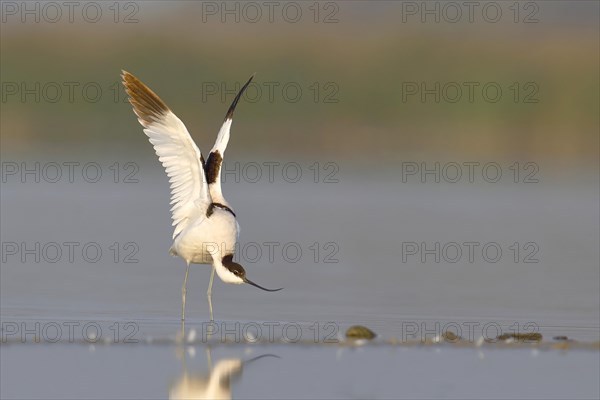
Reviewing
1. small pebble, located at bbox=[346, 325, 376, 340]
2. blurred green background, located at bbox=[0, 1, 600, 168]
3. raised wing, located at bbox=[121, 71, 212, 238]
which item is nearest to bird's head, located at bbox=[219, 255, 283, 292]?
raised wing, located at bbox=[121, 71, 212, 238]

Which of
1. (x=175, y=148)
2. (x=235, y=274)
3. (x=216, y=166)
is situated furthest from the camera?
(x=216, y=166)

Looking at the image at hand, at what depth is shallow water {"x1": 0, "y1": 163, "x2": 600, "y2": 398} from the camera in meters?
10.5

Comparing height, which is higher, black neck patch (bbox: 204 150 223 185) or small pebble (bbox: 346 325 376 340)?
black neck patch (bbox: 204 150 223 185)

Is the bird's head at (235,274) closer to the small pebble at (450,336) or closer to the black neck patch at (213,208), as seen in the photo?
the black neck patch at (213,208)

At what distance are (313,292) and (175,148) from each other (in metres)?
2.37

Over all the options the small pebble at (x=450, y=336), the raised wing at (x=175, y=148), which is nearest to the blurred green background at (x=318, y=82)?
the raised wing at (x=175, y=148)

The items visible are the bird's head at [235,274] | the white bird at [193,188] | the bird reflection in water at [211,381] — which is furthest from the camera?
the white bird at [193,188]

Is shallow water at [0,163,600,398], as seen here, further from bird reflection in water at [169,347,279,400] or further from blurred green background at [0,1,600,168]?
blurred green background at [0,1,600,168]

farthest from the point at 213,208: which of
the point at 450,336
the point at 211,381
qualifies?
the point at 211,381

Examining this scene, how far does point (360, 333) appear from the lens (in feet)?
40.0

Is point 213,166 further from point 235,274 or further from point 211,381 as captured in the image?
point 211,381

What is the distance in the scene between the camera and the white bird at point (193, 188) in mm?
13297

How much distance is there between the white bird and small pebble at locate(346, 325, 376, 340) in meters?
1.30

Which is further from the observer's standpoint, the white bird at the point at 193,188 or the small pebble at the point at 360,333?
the white bird at the point at 193,188
